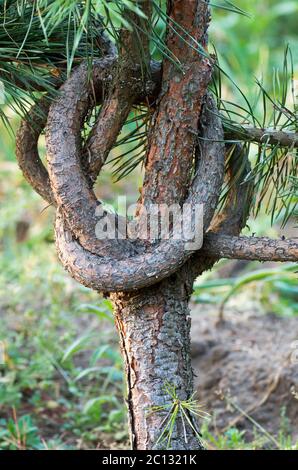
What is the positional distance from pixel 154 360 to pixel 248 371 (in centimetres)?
70

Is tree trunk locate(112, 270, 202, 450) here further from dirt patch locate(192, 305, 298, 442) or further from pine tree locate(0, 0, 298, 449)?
dirt patch locate(192, 305, 298, 442)

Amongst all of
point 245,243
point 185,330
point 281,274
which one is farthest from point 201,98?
point 281,274

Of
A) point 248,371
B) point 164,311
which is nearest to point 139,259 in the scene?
point 164,311

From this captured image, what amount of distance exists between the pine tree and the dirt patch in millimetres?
456

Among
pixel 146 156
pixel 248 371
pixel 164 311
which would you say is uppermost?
pixel 146 156

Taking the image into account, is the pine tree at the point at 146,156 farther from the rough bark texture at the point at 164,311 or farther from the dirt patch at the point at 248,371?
the dirt patch at the point at 248,371

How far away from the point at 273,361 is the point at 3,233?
119 centimetres

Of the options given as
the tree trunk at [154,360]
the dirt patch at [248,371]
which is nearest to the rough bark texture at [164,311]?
the tree trunk at [154,360]

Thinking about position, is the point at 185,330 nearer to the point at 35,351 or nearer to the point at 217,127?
the point at 217,127

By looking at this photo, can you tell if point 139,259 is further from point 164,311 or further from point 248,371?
point 248,371

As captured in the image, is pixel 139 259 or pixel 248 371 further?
pixel 248 371

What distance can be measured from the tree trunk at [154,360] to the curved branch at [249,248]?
50 mm

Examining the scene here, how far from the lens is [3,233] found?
2.42 meters

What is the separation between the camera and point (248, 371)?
1532 mm
